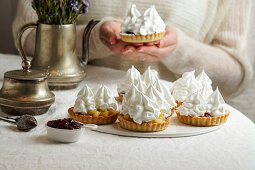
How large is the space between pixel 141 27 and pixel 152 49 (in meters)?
0.12

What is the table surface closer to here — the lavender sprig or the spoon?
the spoon

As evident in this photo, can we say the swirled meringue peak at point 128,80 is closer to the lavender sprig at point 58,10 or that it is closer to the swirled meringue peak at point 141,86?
the swirled meringue peak at point 141,86

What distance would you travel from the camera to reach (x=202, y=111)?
1.10 meters

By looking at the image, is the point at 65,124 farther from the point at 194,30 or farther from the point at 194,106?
the point at 194,30

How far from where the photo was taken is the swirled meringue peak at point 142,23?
153 centimetres

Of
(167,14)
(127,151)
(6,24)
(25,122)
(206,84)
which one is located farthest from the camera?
(6,24)

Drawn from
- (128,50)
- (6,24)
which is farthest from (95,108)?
(6,24)

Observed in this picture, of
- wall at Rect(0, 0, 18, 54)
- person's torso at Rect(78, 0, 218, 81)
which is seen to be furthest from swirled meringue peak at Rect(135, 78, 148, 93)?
wall at Rect(0, 0, 18, 54)

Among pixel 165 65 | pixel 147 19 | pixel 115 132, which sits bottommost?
pixel 165 65

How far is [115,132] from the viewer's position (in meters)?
1.02

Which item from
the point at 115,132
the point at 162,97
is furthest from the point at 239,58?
the point at 115,132

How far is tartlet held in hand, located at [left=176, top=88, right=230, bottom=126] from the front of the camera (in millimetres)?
1091

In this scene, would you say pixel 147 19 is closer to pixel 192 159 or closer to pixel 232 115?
pixel 232 115

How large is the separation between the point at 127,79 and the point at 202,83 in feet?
0.77
